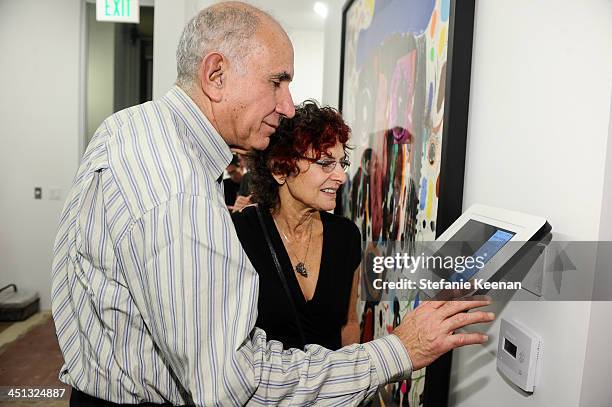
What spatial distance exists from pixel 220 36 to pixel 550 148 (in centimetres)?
68

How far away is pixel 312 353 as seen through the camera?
0.95 m

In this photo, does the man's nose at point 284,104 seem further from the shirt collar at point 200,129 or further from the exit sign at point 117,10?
the exit sign at point 117,10

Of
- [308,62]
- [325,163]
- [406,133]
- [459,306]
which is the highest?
[308,62]

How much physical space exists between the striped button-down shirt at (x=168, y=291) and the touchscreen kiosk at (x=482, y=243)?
0.18 metres

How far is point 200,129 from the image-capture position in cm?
100

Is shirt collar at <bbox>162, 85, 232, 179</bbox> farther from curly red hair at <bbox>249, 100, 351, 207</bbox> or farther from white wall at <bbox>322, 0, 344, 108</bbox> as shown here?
white wall at <bbox>322, 0, 344, 108</bbox>

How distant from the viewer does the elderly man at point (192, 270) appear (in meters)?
0.79

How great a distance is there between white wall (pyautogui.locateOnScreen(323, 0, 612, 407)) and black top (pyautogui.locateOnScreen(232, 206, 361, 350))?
1.42ft

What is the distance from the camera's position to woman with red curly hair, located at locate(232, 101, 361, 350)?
139cm

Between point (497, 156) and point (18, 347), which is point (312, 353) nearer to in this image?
point (497, 156)

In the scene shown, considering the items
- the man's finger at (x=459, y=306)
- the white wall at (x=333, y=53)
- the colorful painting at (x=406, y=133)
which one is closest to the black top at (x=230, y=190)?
the white wall at (x=333, y=53)

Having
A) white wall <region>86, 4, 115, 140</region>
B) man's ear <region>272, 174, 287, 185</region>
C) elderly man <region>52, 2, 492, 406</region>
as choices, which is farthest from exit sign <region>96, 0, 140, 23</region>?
elderly man <region>52, 2, 492, 406</region>

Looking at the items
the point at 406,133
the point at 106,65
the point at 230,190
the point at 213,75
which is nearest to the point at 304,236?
the point at 406,133

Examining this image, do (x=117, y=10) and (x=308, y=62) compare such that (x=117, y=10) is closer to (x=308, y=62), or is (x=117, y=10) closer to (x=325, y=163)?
(x=308, y=62)
